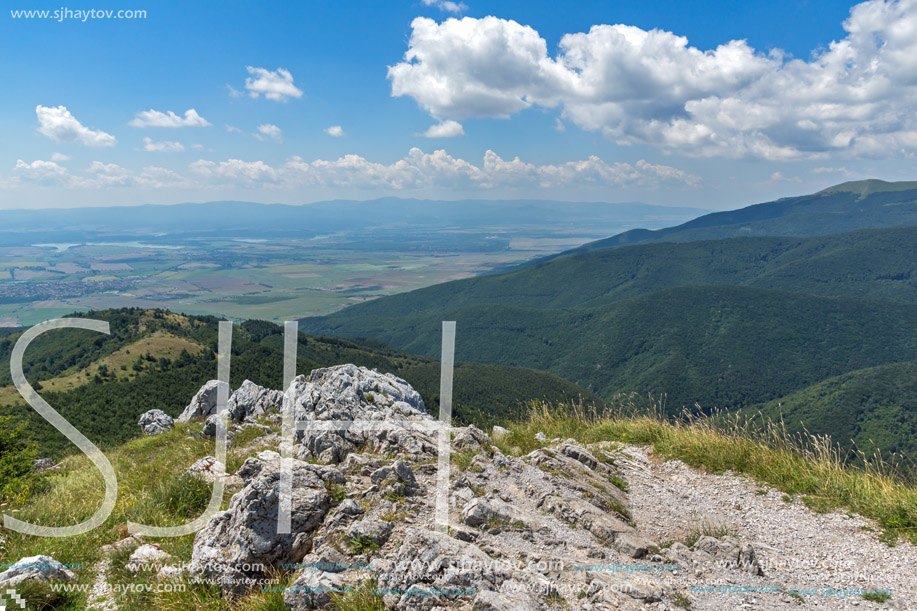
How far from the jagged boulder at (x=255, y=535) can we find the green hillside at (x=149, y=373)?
678 cm

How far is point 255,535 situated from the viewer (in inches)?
217

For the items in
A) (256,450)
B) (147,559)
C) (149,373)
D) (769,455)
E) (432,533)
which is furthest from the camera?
(149,373)

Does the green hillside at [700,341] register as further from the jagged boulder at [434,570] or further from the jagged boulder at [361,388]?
the jagged boulder at [434,570]

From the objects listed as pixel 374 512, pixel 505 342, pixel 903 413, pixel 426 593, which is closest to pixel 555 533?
pixel 426 593

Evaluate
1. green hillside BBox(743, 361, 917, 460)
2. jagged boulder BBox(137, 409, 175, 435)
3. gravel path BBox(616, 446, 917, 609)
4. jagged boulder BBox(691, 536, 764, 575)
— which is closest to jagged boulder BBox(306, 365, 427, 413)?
gravel path BBox(616, 446, 917, 609)

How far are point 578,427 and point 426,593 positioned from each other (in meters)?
7.68

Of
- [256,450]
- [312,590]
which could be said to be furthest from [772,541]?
[256,450]

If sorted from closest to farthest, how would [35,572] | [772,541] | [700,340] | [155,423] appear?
1. [35,572]
2. [772,541]
3. [155,423]
4. [700,340]

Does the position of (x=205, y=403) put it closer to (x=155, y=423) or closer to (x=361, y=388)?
(x=155, y=423)

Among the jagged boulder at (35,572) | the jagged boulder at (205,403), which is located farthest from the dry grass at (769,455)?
the jagged boulder at (205,403)

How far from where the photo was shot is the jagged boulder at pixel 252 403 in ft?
→ 40.1

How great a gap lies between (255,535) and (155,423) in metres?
13.3

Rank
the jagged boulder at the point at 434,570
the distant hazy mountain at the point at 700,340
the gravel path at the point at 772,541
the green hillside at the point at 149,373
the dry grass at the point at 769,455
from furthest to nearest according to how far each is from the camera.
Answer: the distant hazy mountain at the point at 700,340, the green hillside at the point at 149,373, the dry grass at the point at 769,455, the gravel path at the point at 772,541, the jagged boulder at the point at 434,570

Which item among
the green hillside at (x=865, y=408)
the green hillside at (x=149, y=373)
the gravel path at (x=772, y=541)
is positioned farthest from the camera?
the green hillside at (x=865, y=408)
